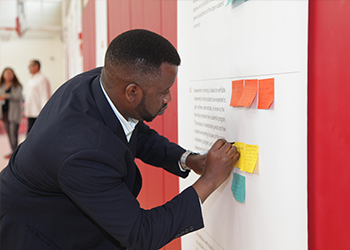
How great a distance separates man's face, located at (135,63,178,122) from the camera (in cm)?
92

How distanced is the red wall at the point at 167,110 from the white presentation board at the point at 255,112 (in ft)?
0.93

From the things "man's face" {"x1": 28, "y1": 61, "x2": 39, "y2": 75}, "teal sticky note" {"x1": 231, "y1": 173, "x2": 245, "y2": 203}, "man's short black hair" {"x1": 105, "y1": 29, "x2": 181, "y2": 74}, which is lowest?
"teal sticky note" {"x1": 231, "y1": 173, "x2": 245, "y2": 203}

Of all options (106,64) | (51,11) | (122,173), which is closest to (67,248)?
(122,173)

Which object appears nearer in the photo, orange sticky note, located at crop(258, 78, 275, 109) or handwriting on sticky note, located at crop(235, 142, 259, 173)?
orange sticky note, located at crop(258, 78, 275, 109)

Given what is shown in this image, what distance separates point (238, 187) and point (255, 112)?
11.4 inches

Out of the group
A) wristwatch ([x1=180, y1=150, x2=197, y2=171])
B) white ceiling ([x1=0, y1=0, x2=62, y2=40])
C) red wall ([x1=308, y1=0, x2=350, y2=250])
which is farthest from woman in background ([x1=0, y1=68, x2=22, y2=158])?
white ceiling ([x1=0, y1=0, x2=62, y2=40])

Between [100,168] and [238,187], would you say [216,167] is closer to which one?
[238,187]

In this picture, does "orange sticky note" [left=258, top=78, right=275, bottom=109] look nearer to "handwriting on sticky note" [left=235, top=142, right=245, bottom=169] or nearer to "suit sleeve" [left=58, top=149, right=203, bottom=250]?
"handwriting on sticky note" [left=235, top=142, right=245, bottom=169]

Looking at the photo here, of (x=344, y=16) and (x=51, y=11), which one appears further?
(x=51, y=11)

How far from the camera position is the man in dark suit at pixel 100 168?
841 millimetres

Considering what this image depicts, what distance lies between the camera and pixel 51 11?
1073cm

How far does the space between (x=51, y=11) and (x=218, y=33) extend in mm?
11209

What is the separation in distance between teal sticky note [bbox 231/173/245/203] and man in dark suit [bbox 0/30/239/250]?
2.5 inches

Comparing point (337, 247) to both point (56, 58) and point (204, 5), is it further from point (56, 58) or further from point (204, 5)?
point (56, 58)
